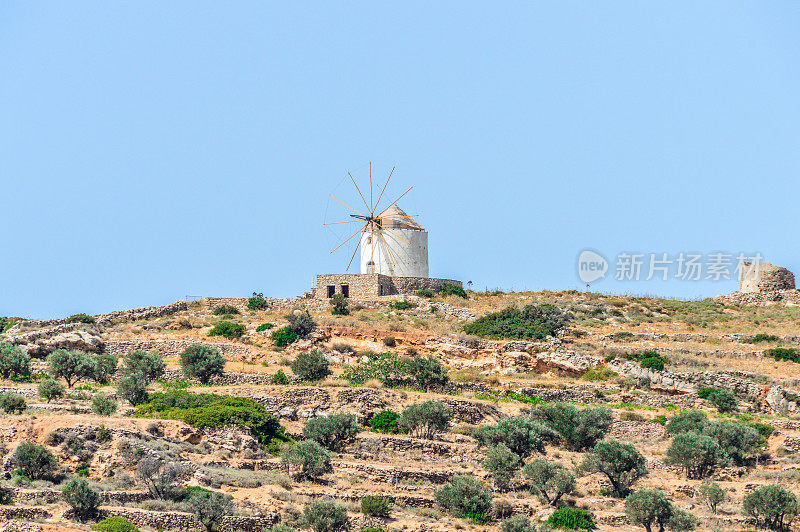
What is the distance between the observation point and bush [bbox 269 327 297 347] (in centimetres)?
4488

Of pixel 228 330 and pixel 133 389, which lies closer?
pixel 133 389

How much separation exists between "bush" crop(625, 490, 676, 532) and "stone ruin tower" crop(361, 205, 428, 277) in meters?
32.5

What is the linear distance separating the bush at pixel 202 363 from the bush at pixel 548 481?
550 inches

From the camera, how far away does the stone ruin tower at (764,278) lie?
205 ft

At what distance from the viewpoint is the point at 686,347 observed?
155 feet

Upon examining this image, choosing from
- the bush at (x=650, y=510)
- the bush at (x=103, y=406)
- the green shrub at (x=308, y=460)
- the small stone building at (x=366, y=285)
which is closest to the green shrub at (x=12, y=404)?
the bush at (x=103, y=406)

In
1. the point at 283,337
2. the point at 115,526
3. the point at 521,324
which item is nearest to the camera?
the point at 115,526

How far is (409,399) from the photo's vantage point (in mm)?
35469

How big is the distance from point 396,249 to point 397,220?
1700 millimetres

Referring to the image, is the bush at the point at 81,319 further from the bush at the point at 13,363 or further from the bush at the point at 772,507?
the bush at the point at 772,507

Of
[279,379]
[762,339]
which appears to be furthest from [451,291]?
[279,379]

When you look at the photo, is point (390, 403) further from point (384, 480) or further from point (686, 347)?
point (686, 347)

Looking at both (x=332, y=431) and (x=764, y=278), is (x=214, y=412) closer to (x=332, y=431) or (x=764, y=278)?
(x=332, y=431)

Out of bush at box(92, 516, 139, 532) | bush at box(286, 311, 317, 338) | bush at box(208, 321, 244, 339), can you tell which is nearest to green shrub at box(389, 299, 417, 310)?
bush at box(286, 311, 317, 338)
